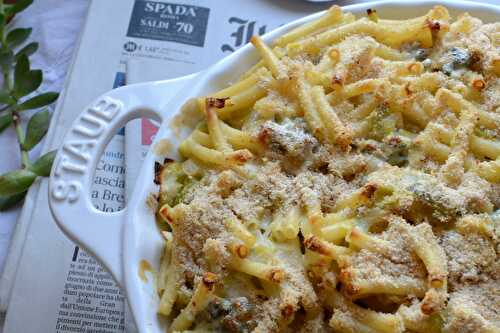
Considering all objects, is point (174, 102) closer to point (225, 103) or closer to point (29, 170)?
point (225, 103)

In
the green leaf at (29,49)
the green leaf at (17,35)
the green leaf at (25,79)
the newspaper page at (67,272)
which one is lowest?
the newspaper page at (67,272)

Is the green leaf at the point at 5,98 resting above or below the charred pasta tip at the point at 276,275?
below

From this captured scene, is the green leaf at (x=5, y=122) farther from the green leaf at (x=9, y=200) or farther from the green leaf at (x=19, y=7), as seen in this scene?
the green leaf at (x=19, y=7)

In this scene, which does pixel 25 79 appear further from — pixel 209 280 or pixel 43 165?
pixel 209 280

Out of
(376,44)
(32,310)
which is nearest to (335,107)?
(376,44)

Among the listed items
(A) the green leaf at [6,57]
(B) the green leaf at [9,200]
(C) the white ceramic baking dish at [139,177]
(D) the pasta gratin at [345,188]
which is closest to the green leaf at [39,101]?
(A) the green leaf at [6,57]

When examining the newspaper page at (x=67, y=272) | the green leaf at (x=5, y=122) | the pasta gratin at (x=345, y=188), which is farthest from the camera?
the green leaf at (x=5, y=122)

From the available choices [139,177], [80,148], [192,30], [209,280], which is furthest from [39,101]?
[209,280]
